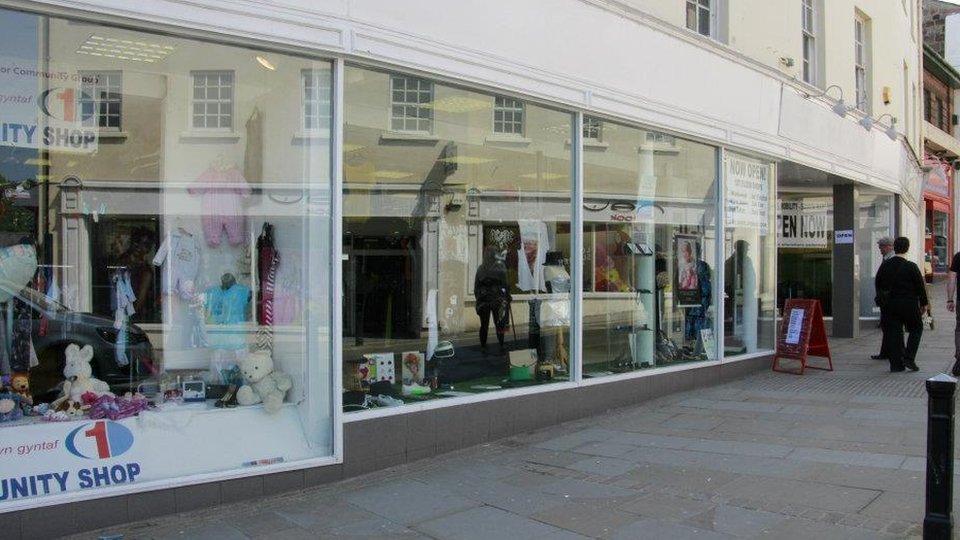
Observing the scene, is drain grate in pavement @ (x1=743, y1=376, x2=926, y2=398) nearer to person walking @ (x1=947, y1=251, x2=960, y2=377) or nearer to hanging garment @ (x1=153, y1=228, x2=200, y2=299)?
person walking @ (x1=947, y1=251, x2=960, y2=377)

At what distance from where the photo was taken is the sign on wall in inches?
425

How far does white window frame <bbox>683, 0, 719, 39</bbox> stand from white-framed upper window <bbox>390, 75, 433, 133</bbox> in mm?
4052

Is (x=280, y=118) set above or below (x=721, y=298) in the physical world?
above

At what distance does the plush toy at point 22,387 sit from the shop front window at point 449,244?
7.25ft

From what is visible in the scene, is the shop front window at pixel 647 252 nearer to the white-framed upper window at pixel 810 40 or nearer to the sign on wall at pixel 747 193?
the sign on wall at pixel 747 193

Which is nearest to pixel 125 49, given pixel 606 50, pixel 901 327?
pixel 606 50

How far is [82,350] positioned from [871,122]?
44.3ft

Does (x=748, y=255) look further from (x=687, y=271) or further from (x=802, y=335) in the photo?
(x=687, y=271)

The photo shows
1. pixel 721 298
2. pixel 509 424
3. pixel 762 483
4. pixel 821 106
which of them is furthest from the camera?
pixel 821 106

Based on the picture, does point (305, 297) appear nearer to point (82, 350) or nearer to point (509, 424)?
point (82, 350)

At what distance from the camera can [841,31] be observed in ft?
45.8

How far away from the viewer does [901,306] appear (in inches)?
410

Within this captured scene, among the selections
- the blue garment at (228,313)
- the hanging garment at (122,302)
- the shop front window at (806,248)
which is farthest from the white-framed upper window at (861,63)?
the hanging garment at (122,302)

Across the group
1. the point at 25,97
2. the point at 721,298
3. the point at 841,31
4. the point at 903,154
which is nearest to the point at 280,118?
the point at 25,97
